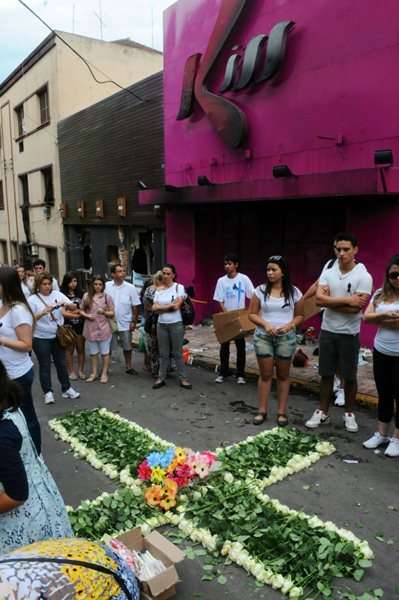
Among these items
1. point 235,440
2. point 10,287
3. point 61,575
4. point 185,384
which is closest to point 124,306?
point 185,384

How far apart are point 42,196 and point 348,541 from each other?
754 inches

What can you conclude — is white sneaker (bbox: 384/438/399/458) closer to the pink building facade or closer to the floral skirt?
the floral skirt

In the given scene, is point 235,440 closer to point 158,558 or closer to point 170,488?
point 170,488

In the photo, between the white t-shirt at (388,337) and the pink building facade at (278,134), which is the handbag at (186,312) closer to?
the pink building facade at (278,134)

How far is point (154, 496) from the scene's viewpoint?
3990mm

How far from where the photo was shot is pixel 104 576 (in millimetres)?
1967

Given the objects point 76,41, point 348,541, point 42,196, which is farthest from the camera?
point 42,196

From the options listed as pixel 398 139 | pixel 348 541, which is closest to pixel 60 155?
pixel 398 139

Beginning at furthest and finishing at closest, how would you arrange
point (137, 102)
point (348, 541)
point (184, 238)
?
point (137, 102), point (184, 238), point (348, 541)

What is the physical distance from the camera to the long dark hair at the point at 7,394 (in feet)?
7.03

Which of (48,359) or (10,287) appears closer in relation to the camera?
(10,287)

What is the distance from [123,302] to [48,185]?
1363 cm

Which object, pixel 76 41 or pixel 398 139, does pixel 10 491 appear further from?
pixel 76 41

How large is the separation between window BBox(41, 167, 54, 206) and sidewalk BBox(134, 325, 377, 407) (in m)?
10.9
